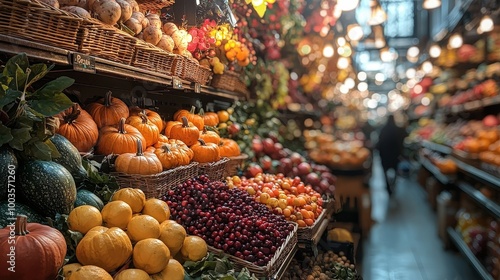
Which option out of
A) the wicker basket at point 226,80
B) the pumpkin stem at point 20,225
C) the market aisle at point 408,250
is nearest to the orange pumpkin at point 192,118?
the wicker basket at point 226,80

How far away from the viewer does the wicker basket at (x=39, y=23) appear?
69.3 inches

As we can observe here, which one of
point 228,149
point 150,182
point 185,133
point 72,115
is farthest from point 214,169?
point 72,115

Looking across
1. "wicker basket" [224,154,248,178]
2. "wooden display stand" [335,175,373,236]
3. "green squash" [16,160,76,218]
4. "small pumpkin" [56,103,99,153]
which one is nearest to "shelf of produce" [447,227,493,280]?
"wooden display stand" [335,175,373,236]

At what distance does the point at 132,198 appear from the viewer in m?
2.20

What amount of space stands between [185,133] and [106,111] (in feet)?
2.21

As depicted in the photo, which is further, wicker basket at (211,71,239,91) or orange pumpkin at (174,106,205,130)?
wicker basket at (211,71,239,91)

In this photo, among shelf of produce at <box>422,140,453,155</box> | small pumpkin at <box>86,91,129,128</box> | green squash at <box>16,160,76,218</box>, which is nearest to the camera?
green squash at <box>16,160,76,218</box>

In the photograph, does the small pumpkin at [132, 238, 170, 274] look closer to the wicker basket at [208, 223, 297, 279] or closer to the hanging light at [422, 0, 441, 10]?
the wicker basket at [208, 223, 297, 279]

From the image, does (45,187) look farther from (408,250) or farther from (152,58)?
(408,250)

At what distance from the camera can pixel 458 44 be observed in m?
8.95

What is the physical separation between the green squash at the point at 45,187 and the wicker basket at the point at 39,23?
0.51m

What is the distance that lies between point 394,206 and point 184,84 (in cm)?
766

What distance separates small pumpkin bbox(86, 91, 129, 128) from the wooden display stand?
4354 millimetres

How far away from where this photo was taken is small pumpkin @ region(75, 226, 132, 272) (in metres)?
1.77
